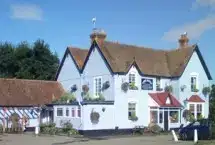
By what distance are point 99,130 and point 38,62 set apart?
72.3 feet

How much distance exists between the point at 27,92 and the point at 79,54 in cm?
700

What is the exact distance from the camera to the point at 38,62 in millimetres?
58656

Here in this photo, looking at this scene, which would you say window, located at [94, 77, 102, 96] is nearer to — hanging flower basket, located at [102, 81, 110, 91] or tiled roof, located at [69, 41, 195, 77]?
hanging flower basket, located at [102, 81, 110, 91]

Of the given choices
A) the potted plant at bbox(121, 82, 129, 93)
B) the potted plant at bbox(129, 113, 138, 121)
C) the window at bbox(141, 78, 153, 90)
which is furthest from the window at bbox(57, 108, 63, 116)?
the window at bbox(141, 78, 153, 90)

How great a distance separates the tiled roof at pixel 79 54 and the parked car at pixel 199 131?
1616 centimetres

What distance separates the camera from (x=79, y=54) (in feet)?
157

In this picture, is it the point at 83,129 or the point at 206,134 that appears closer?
the point at 206,134

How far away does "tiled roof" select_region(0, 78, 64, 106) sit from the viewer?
43750 mm

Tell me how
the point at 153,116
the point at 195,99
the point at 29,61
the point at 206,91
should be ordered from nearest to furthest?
the point at 153,116 → the point at 195,99 → the point at 206,91 → the point at 29,61

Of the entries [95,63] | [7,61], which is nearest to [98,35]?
[95,63]

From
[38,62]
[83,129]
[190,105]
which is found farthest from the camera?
[38,62]

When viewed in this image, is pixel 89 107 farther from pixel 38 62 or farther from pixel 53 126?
pixel 38 62

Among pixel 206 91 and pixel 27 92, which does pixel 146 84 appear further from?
pixel 27 92

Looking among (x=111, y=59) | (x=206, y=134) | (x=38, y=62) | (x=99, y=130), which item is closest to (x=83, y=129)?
(x=99, y=130)
